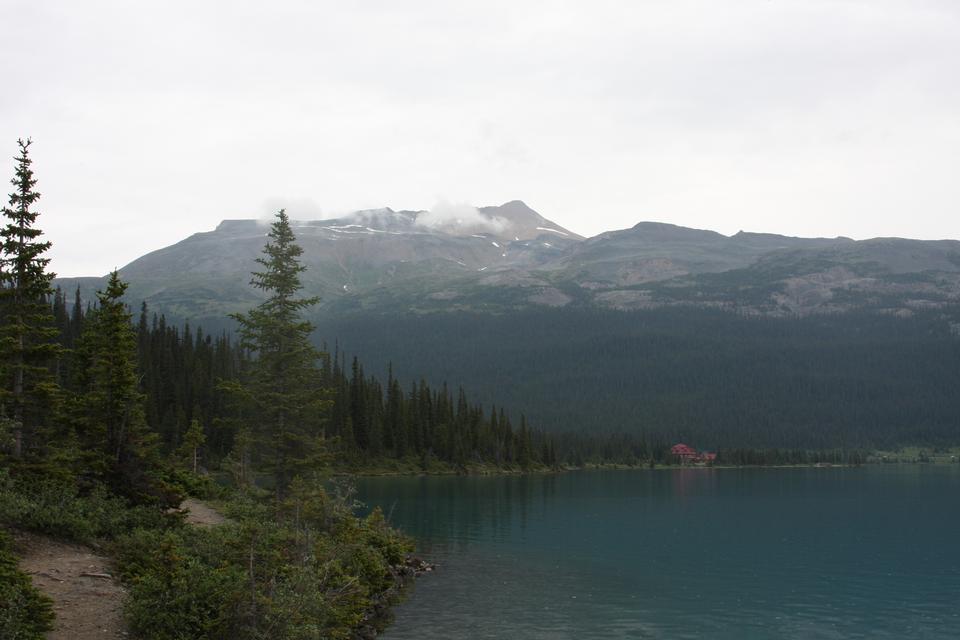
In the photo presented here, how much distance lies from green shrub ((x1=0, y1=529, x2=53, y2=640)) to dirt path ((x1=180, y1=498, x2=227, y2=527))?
1892 centimetres

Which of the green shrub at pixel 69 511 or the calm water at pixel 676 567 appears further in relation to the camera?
the calm water at pixel 676 567

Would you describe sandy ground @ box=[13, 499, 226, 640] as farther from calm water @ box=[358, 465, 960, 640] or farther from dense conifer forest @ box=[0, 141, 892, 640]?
calm water @ box=[358, 465, 960, 640]

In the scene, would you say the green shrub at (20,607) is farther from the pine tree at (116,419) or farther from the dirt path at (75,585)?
the pine tree at (116,419)

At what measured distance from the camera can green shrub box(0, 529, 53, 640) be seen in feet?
70.6

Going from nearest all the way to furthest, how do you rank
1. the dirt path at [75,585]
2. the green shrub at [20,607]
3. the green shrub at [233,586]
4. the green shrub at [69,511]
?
1. the green shrub at [20,607]
2. the dirt path at [75,585]
3. the green shrub at [233,586]
4. the green shrub at [69,511]

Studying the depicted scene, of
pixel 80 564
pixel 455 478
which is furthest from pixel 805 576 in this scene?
pixel 455 478

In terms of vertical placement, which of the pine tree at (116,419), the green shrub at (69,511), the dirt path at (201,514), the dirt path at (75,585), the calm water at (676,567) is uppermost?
the pine tree at (116,419)

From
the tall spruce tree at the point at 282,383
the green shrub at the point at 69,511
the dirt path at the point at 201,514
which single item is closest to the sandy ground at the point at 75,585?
the green shrub at the point at 69,511

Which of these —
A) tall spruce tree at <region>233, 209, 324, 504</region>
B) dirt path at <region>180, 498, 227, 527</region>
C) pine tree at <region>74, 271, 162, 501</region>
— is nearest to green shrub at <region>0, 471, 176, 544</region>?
pine tree at <region>74, 271, 162, 501</region>

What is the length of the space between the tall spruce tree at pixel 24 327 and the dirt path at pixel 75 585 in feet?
20.4

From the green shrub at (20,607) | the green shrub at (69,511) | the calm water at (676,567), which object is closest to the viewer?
the green shrub at (20,607)

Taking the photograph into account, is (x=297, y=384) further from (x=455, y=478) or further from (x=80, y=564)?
(x=455, y=478)

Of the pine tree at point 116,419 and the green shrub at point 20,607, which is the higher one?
the pine tree at point 116,419

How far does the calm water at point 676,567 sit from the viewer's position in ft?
134
